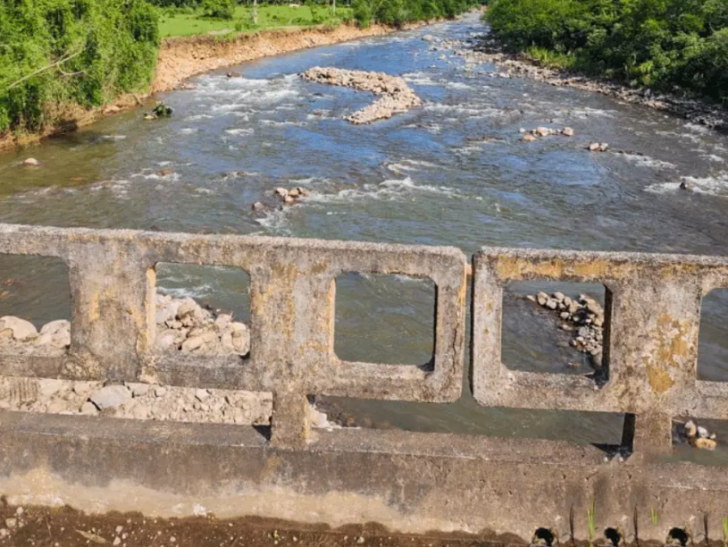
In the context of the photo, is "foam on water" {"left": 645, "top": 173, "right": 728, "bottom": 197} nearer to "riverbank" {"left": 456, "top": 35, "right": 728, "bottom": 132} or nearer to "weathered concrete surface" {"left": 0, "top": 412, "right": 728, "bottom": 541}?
"riverbank" {"left": 456, "top": 35, "right": 728, "bottom": 132}

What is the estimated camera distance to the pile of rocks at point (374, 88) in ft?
103

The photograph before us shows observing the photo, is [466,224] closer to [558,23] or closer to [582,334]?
[582,334]

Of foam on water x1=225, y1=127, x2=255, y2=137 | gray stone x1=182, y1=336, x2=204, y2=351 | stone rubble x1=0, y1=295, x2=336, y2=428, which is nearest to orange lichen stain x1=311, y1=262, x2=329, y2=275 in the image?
stone rubble x1=0, y1=295, x2=336, y2=428

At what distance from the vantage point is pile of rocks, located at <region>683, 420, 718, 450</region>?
904 centimetres

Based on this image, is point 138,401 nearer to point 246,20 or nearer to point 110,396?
point 110,396

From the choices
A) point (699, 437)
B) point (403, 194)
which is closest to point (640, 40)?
point (403, 194)

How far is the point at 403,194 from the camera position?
20.8m

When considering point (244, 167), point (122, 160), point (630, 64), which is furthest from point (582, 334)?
point (630, 64)

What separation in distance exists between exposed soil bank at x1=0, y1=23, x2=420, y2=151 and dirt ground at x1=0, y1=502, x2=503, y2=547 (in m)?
22.2

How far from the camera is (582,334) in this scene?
12141 mm

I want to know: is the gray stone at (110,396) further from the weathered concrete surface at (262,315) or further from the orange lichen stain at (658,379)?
the orange lichen stain at (658,379)

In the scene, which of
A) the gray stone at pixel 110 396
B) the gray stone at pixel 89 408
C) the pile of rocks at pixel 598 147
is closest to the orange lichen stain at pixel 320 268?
the gray stone at pixel 110 396

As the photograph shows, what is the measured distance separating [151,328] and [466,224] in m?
14.2

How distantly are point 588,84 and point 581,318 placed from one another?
31.2 meters
